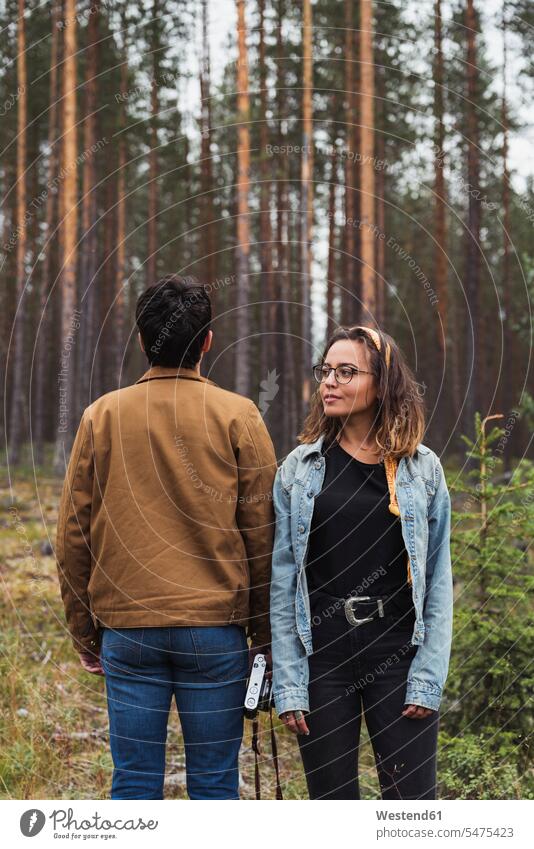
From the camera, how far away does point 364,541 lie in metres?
3.09

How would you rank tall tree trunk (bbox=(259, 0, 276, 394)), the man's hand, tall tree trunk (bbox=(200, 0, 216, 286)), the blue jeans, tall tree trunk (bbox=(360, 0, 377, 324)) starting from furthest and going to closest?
tall tree trunk (bbox=(259, 0, 276, 394)), tall tree trunk (bbox=(200, 0, 216, 286)), tall tree trunk (bbox=(360, 0, 377, 324)), the man's hand, the blue jeans

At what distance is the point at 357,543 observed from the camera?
3.09 metres

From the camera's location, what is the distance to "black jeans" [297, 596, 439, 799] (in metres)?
3.09

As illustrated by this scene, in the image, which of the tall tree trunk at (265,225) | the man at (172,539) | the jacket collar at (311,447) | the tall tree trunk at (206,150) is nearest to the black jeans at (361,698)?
the man at (172,539)

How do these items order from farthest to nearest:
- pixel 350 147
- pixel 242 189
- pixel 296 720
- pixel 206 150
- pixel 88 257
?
1. pixel 88 257
2. pixel 206 150
3. pixel 350 147
4. pixel 242 189
5. pixel 296 720

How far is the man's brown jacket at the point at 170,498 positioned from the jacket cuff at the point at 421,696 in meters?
0.68

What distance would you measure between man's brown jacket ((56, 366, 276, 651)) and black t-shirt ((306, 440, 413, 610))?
24cm

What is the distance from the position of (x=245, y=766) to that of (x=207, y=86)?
45.1ft

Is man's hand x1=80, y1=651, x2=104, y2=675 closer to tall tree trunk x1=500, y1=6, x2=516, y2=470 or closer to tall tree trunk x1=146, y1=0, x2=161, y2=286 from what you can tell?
tall tree trunk x1=146, y1=0, x2=161, y2=286

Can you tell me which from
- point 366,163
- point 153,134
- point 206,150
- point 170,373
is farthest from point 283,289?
point 170,373

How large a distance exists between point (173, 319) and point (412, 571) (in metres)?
1.30

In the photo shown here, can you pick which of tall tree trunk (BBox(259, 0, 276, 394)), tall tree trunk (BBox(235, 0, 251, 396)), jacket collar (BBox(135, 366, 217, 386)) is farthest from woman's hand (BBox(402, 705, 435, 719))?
tall tree trunk (BBox(259, 0, 276, 394))

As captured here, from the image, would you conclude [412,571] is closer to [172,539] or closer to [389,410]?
[389,410]
